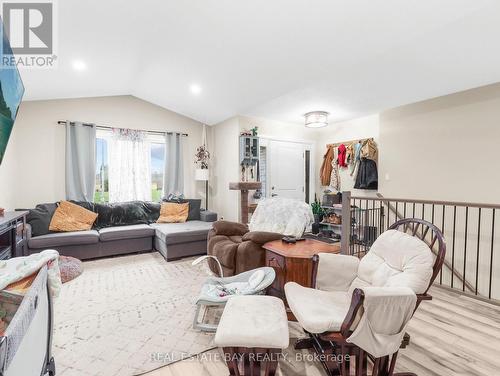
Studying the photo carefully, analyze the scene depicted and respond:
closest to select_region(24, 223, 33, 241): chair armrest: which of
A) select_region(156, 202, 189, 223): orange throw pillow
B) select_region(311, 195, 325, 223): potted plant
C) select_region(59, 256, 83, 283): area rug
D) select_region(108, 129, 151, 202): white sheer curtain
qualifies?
select_region(59, 256, 83, 283): area rug

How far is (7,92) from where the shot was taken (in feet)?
7.66

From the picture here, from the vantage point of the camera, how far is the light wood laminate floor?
1646 millimetres

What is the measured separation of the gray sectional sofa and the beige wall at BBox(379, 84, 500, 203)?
3.23 meters

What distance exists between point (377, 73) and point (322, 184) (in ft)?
9.15

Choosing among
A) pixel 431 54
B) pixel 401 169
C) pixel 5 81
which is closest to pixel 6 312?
pixel 5 81

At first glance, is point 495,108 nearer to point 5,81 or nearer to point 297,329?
point 297,329

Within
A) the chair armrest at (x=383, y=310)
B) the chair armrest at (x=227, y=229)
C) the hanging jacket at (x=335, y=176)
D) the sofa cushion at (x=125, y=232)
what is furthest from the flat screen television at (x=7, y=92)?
the hanging jacket at (x=335, y=176)

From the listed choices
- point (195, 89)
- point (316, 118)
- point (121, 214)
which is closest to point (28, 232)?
point (121, 214)

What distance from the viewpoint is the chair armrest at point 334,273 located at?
5.99ft

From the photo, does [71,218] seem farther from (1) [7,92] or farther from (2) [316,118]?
(2) [316,118]

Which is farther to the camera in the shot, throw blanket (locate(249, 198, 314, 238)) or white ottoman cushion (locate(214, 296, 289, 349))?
throw blanket (locate(249, 198, 314, 238))

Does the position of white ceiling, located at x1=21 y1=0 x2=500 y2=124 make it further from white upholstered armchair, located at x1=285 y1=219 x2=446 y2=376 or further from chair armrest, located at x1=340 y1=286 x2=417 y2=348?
chair armrest, located at x1=340 y1=286 x2=417 y2=348

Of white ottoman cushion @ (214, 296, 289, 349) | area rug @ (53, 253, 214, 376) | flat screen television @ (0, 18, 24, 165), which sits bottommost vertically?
area rug @ (53, 253, 214, 376)

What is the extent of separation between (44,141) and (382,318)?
5.12 m
